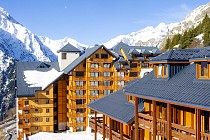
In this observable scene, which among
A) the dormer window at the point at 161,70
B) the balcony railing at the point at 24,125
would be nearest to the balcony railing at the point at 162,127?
the dormer window at the point at 161,70

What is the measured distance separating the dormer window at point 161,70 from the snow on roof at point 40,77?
37180 millimetres

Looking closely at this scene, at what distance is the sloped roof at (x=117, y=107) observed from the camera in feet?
79.8

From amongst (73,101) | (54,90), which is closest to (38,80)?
(54,90)

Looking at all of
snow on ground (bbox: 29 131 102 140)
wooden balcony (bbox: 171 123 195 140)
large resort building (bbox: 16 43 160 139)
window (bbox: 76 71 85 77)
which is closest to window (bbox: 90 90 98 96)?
large resort building (bbox: 16 43 160 139)

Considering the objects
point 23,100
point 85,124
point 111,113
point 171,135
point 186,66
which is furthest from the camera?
point 85,124

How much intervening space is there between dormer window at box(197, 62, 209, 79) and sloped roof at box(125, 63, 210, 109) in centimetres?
34

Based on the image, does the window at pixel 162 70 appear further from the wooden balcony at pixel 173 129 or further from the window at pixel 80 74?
the window at pixel 80 74

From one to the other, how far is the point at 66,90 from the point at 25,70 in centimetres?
1068

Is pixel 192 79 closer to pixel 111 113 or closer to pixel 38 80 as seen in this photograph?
pixel 111 113

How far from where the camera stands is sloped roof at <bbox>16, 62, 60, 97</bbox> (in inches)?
2177

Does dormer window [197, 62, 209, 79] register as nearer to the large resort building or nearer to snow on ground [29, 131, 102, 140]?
snow on ground [29, 131, 102, 140]

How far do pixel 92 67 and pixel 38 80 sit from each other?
11385 mm

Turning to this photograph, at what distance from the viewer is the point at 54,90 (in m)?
58.8

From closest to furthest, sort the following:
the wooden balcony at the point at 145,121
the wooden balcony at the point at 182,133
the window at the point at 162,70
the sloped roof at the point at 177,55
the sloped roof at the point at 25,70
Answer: the wooden balcony at the point at 182,133
the wooden balcony at the point at 145,121
the sloped roof at the point at 177,55
the window at the point at 162,70
the sloped roof at the point at 25,70
